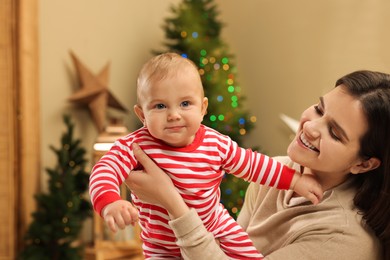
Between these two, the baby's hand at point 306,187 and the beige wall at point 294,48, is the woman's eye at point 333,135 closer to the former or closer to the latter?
the baby's hand at point 306,187

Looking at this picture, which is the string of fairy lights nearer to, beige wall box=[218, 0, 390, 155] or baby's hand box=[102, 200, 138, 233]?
beige wall box=[218, 0, 390, 155]

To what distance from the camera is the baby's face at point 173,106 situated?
1257 millimetres

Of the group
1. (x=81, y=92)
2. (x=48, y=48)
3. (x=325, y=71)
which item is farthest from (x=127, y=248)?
(x=325, y=71)

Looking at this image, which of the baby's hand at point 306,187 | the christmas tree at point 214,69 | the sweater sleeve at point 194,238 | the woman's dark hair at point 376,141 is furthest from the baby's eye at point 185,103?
the christmas tree at point 214,69

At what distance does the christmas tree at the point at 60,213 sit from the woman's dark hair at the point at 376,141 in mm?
2340

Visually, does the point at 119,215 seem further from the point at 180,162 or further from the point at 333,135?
the point at 333,135

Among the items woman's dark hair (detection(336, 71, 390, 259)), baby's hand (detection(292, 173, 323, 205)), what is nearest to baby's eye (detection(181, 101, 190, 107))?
baby's hand (detection(292, 173, 323, 205))

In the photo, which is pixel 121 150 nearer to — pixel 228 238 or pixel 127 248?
pixel 228 238

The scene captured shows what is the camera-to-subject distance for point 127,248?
146 inches

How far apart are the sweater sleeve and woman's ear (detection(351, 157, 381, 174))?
495 millimetres

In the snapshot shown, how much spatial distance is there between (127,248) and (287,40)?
210 centimetres

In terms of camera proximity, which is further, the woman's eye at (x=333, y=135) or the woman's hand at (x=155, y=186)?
the woman's eye at (x=333, y=135)

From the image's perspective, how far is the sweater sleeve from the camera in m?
1.30

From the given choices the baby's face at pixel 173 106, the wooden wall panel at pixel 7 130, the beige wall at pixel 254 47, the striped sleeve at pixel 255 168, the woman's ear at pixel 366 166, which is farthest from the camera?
the beige wall at pixel 254 47
